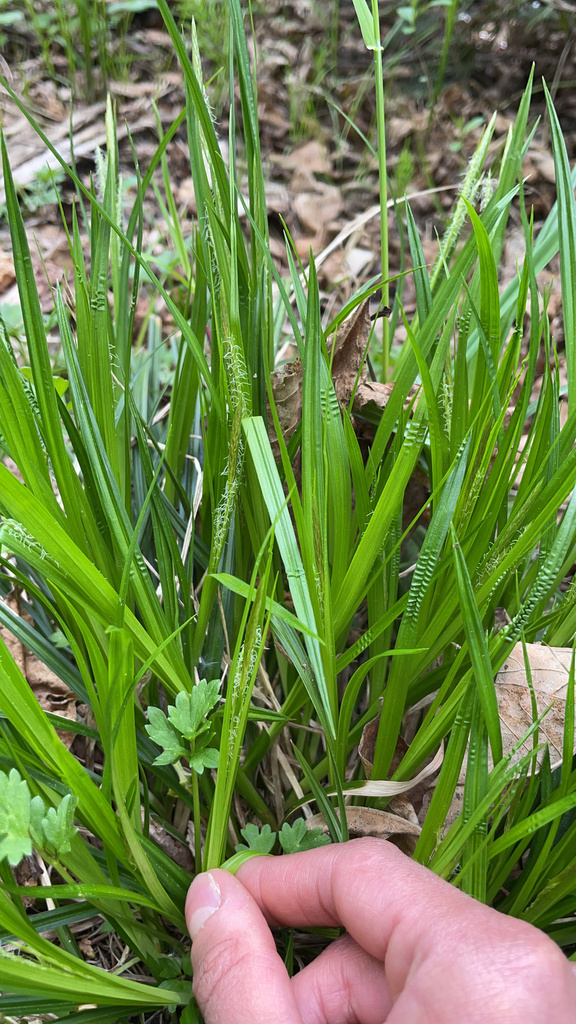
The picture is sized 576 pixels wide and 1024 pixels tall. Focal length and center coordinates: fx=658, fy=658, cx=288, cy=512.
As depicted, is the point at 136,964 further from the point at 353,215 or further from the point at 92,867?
the point at 353,215

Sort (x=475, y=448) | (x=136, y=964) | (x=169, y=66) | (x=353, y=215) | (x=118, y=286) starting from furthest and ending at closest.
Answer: (x=169, y=66)
(x=353, y=215)
(x=118, y=286)
(x=136, y=964)
(x=475, y=448)

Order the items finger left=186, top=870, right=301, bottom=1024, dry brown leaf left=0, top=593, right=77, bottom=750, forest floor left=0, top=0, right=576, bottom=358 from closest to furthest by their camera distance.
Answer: finger left=186, top=870, right=301, bottom=1024
dry brown leaf left=0, top=593, right=77, bottom=750
forest floor left=0, top=0, right=576, bottom=358

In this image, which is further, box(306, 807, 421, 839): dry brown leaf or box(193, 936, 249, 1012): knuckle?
box(306, 807, 421, 839): dry brown leaf

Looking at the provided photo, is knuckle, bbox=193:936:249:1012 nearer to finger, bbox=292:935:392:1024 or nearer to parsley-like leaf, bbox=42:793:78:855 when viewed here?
finger, bbox=292:935:392:1024

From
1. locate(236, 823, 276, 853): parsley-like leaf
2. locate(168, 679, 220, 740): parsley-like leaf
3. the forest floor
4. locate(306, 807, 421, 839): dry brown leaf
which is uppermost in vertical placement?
the forest floor

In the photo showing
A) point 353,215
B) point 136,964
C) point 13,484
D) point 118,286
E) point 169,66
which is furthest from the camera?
point 169,66

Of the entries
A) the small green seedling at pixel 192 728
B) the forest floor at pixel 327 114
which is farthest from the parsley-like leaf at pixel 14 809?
the forest floor at pixel 327 114

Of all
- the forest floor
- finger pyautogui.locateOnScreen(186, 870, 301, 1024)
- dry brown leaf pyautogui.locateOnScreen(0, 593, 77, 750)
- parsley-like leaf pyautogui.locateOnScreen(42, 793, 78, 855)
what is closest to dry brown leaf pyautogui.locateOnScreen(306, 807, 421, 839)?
finger pyautogui.locateOnScreen(186, 870, 301, 1024)

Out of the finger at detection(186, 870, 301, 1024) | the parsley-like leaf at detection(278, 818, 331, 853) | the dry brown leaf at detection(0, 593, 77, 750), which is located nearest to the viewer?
the finger at detection(186, 870, 301, 1024)

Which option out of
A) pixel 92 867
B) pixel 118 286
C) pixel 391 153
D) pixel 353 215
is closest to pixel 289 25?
pixel 391 153
